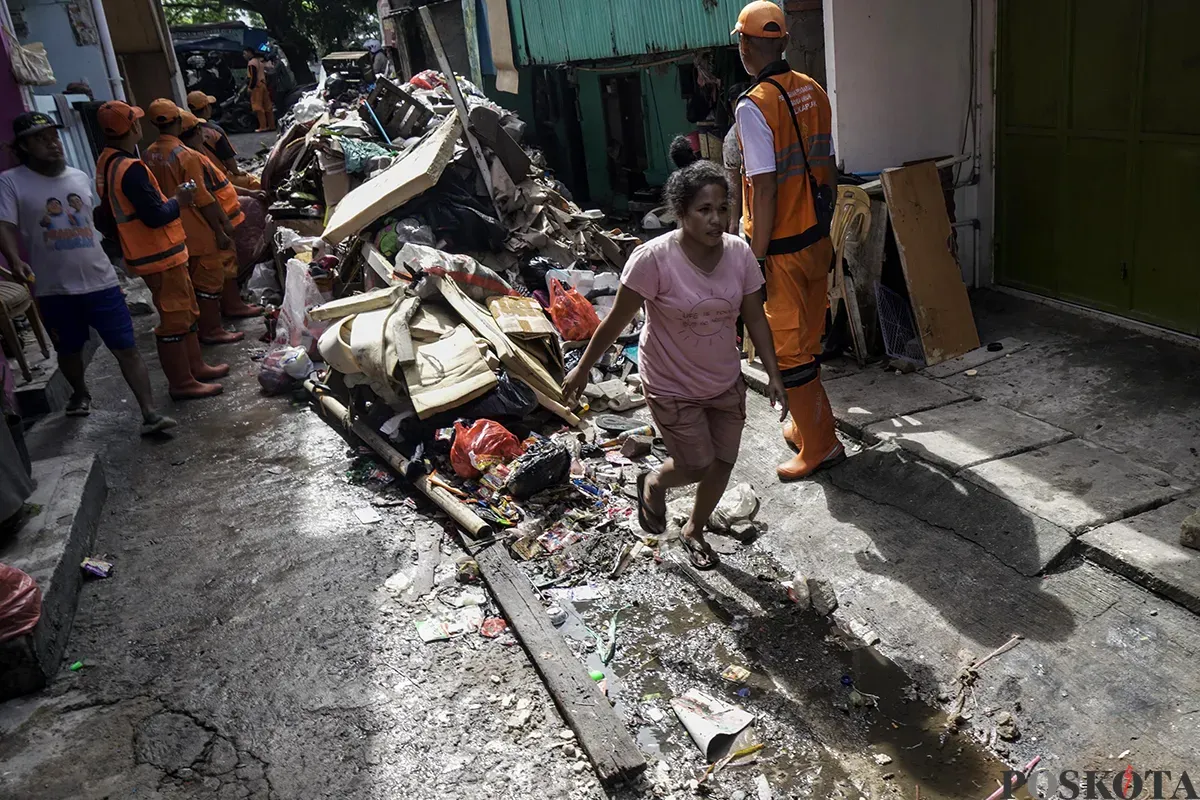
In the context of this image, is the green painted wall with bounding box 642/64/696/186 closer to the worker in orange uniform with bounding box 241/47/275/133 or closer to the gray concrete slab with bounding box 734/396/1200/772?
the gray concrete slab with bounding box 734/396/1200/772

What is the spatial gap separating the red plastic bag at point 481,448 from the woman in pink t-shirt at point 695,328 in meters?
1.30

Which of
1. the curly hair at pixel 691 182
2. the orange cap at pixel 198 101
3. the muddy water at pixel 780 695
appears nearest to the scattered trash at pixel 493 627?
the muddy water at pixel 780 695

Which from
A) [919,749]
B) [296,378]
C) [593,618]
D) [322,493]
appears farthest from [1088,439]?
[296,378]

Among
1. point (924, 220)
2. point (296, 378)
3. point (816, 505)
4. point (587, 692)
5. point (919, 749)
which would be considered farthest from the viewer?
point (296, 378)

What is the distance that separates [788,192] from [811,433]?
1178 mm

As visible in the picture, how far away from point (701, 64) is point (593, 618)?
22.4ft

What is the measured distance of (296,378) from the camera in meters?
6.88

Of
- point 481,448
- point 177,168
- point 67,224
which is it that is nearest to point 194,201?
point 177,168

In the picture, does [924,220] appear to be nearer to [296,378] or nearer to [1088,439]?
[1088,439]

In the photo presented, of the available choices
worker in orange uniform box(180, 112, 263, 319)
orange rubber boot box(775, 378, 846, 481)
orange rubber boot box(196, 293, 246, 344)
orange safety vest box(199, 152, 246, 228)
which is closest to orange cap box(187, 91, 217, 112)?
worker in orange uniform box(180, 112, 263, 319)

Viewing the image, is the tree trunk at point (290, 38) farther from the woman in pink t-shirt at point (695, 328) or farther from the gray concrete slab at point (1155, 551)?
the gray concrete slab at point (1155, 551)

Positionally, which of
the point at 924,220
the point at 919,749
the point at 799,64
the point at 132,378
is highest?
the point at 799,64

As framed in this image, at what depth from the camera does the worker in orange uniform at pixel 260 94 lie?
930 inches

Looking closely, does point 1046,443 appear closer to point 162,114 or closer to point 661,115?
point 162,114
